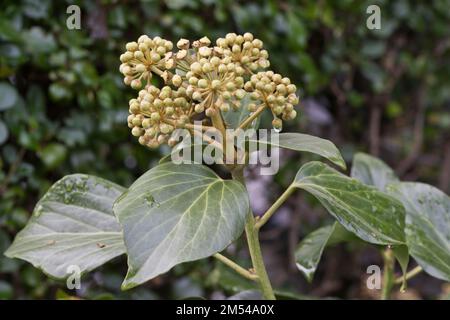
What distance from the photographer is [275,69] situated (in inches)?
71.2

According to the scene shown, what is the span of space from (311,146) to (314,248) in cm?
31

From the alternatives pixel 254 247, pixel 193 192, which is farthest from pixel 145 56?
pixel 254 247

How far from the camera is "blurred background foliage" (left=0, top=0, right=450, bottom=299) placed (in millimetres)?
1359

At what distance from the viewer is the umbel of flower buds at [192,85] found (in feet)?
2.43

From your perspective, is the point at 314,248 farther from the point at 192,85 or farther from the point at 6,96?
the point at 6,96

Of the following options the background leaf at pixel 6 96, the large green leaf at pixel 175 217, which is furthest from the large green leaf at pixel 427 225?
the background leaf at pixel 6 96

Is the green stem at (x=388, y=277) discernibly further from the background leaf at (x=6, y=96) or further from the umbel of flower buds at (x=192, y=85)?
the background leaf at (x=6, y=96)

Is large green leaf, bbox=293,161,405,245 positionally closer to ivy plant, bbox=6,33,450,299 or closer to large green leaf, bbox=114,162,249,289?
ivy plant, bbox=6,33,450,299
